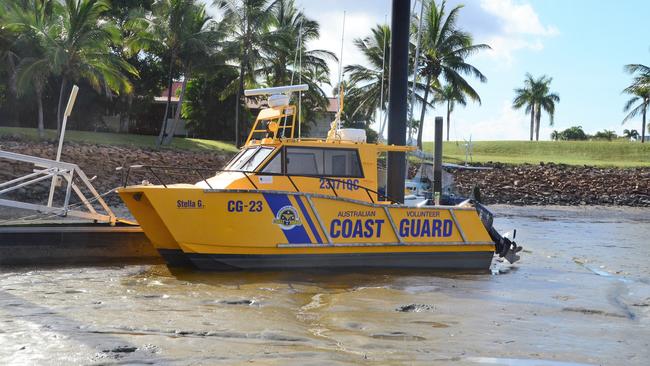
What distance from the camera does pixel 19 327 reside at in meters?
6.70

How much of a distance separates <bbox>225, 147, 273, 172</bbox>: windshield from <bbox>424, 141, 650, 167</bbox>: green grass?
33.8 meters

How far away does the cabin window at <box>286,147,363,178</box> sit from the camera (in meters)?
11.0

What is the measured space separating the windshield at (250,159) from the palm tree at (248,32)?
77.7 ft

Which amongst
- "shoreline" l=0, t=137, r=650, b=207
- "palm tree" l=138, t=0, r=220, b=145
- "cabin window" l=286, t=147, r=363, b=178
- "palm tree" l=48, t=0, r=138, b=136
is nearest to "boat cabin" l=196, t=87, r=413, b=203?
"cabin window" l=286, t=147, r=363, b=178

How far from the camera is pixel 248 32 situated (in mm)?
35031

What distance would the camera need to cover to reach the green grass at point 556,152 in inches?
1805

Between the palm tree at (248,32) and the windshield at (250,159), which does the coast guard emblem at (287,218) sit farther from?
the palm tree at (248,32)

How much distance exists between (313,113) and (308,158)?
29832 millimetres

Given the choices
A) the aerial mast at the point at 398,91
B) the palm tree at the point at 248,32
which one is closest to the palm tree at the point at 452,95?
the palm tree at the point at 248,32

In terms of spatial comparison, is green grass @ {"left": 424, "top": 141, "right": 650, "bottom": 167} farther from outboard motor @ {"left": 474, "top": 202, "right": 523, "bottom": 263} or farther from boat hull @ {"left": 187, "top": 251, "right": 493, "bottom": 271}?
boat hull @ {"left": 187, "top": 251, "right": 493, "bottom": 271}

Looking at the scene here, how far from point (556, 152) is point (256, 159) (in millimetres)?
43191

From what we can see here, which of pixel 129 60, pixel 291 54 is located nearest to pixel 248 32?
pixel 291 54

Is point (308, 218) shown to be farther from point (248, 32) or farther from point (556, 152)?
point (556, 152)

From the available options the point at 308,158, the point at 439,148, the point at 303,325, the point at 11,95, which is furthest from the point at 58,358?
the point at 11,95
